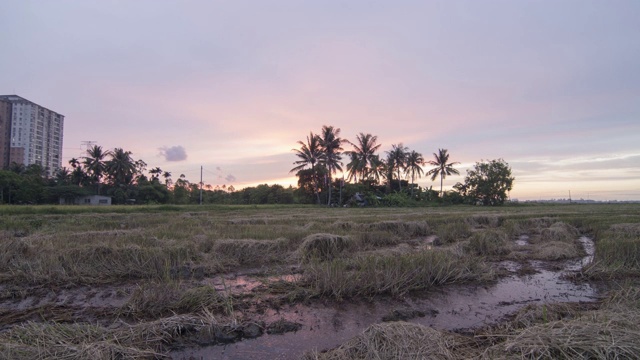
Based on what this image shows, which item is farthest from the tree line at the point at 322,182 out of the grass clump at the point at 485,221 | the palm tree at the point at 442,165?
the grass clump at the point at 485,221

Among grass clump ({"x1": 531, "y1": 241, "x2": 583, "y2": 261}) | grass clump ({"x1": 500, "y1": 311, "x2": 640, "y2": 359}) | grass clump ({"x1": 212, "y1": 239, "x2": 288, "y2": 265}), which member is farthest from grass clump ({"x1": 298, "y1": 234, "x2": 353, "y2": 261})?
grass clump ({"x1": 531, "y1": 241, "x2": 583, "y2": 261})

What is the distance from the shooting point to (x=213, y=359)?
308cm

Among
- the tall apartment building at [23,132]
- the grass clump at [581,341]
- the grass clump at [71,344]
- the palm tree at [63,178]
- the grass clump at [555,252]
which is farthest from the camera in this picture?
the tall apartment building at [23,132]

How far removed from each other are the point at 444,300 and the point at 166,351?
3.79 meters

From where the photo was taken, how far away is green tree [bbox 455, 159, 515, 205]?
47.2 metres

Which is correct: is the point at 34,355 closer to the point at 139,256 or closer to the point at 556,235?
the point at 139,256

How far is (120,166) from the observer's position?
52125 mm

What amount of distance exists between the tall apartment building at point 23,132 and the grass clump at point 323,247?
99568 mm

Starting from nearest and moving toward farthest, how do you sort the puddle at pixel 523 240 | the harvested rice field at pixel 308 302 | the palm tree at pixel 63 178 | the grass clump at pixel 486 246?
the harvested rice field at pixel 308 302 < the grass clump at pixel 486 246 < the puddle at pixel 523 240 < the palm tree at pixel 63 178

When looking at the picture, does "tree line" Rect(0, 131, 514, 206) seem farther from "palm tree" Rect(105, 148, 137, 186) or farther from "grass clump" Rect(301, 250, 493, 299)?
"grass clump" Rect(301, 250, 493, 299)

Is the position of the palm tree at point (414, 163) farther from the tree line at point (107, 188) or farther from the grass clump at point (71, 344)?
the grass clump at point (71, 344)

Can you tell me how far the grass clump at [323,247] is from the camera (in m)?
7.18

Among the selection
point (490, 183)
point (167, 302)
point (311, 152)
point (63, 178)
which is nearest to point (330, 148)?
point (311, 152)

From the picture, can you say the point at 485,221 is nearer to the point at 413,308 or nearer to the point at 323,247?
the point at 323,247
